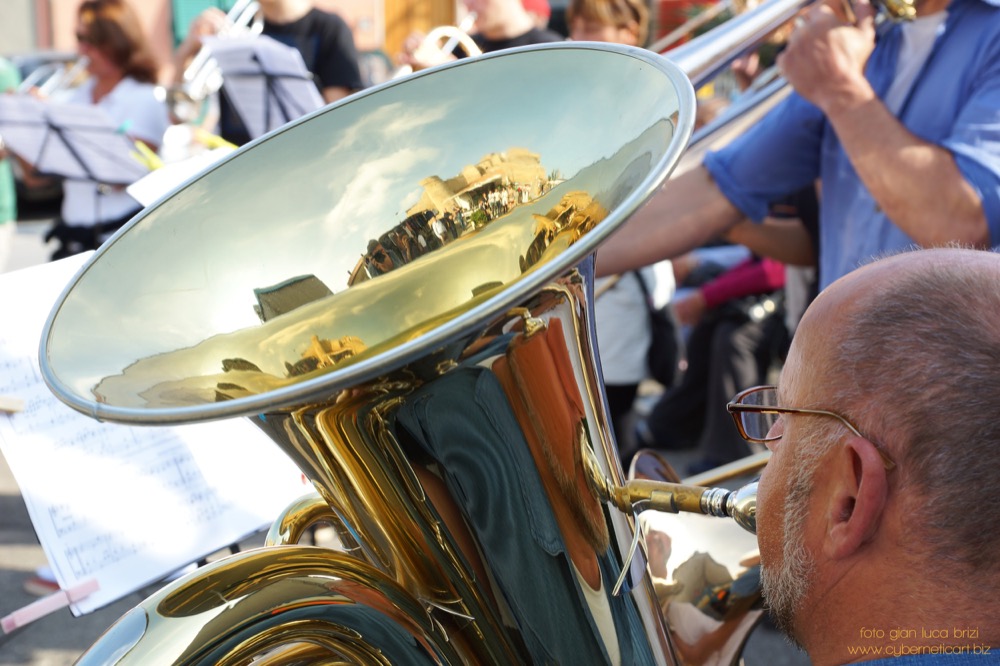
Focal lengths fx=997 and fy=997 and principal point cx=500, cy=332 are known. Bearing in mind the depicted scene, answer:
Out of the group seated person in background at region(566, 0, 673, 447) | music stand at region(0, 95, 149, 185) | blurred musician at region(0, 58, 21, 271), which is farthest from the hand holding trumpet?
blurred musician at region(0, 58, 21, 271)

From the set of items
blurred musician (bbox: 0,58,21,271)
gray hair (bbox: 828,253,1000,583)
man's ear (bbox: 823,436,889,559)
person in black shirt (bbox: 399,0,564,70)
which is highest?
gray hair (bbox: 828,253,1000,583)

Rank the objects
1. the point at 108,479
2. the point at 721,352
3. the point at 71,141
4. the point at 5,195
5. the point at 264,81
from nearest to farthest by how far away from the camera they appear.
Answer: the point at 108,479, the point at 264,81, the point at 71,141, the point at 721,352, the point at 5,195

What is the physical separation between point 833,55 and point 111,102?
9.26ft

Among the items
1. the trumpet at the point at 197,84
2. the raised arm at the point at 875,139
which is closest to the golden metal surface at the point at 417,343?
the raised arm at the point at 875,139

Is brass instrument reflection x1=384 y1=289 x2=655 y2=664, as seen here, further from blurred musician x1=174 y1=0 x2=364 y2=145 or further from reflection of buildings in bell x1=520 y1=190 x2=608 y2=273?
blurred musician x1=174 y1=0 x2=364 y2=145

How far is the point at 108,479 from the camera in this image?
1212mm

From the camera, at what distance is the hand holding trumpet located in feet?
5.43

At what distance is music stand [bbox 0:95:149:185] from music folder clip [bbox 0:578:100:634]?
226 centimetres

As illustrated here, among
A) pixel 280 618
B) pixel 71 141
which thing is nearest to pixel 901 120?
pixel 280 618

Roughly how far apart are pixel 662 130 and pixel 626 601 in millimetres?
460

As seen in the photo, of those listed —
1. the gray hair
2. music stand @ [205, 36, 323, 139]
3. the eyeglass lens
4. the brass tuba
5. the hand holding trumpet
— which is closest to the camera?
the gray hair

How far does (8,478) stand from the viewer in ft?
12.0

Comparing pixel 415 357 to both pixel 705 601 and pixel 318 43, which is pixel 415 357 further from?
pixel 318 43

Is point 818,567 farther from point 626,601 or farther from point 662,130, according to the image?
point 662,130
